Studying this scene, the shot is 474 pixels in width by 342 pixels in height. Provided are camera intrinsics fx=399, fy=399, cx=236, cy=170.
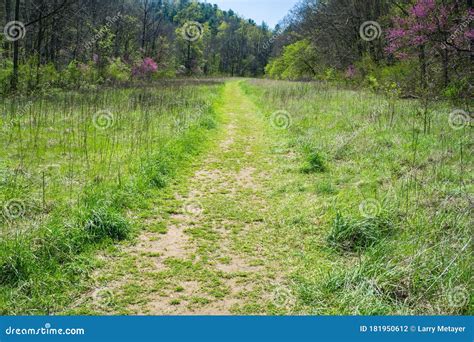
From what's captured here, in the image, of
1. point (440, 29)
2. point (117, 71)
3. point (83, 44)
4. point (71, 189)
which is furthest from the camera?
point (83, 44)

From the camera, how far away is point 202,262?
168 inches

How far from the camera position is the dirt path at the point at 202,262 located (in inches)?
138

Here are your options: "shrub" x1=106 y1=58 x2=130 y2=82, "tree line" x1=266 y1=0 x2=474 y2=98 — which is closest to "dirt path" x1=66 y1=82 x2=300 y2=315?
"tree line" x1=266 y1=0 x2=474 y2=98

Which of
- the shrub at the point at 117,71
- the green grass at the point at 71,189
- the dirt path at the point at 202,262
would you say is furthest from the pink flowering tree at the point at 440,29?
the shrub at the point at 117,71

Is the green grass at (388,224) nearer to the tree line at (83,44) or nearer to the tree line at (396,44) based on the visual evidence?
the tree line at (396,44)

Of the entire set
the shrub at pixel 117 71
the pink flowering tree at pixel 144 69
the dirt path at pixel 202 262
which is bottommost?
the dirt path at pixel 202 262

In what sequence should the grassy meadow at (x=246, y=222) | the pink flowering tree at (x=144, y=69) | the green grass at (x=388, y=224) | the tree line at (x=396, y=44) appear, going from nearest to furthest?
the green grass at (x=388, y=224) < the grassy meadow at (x=246, y=222) < the tree line at (x=396, y=44) < the pink flowering tree at (x=144, y=69)

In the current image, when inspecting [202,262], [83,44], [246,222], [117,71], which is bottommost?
[202,262]

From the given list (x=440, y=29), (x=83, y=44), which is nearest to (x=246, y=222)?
(x=440, y=29)

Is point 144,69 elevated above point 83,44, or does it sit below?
below

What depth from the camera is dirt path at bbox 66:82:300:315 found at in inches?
138

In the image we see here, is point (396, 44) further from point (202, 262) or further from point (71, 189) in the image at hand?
point (202, 262)

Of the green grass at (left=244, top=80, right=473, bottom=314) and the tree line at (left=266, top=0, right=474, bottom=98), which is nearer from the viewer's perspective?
the green grass at (left=244, top=80, right=473, bottom=314)

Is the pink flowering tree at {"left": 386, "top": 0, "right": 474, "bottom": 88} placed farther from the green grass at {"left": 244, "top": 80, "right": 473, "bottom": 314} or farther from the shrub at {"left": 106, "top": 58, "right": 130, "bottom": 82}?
the shrub at {"left": 106, "top": 58, "right": 130, "bottom": 82}
